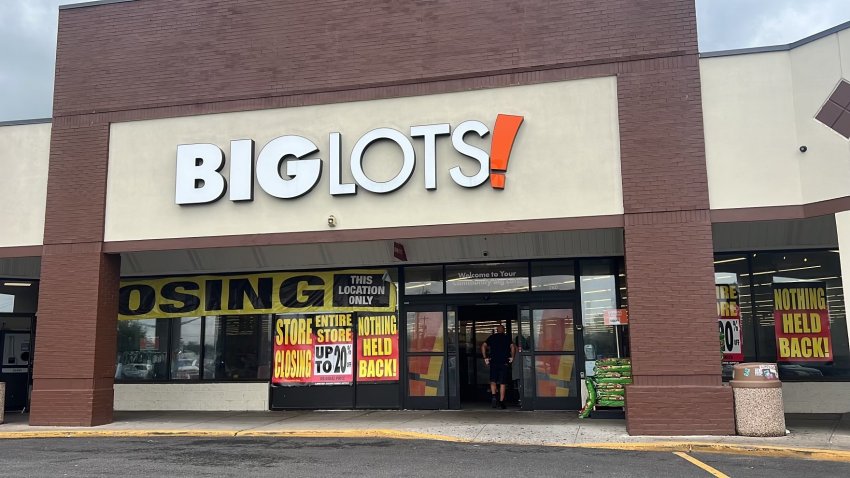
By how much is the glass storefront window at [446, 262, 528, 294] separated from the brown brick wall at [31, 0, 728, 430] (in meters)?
3.68

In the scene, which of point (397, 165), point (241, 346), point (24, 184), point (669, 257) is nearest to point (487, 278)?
point (397, 165)

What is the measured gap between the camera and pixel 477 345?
17.3 m

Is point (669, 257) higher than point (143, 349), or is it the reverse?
point (669, 257)

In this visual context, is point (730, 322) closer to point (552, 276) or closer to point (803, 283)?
point (803, 283)

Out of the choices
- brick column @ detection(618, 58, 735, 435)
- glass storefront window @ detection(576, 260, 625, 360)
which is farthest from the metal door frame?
brick column @ detection(618, 58, 735, 435)

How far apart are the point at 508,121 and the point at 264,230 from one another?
485 cm

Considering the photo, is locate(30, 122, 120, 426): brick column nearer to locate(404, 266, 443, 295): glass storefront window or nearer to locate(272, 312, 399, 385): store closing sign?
locate(272, 312, 399, 385): store closing sign

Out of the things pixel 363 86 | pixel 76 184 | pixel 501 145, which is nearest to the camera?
pixel 501 145

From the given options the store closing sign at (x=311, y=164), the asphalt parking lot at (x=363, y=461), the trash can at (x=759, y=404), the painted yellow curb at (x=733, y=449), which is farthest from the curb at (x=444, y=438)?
the store closing sign at (x=311, y=164)

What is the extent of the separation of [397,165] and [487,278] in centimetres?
367

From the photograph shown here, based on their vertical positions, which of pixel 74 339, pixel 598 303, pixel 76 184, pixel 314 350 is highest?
pixel 76 184

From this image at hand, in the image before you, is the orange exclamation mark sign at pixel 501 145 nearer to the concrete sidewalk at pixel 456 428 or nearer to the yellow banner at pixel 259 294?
the concrete sidewalk at pixel 456 428

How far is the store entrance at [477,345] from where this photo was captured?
16484 millimetres

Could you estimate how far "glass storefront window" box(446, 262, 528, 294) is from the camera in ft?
50.4
